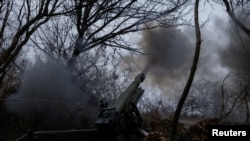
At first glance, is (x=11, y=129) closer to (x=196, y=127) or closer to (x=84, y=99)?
(x=84, y=99)

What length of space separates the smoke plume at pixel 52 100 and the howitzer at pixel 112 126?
4.43 metres

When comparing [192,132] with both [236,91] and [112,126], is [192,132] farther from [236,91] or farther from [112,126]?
[236,91]

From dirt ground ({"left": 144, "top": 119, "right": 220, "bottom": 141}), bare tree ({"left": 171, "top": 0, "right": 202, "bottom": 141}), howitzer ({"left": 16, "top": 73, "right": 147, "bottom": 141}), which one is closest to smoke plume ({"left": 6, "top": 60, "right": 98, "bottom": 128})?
howitzer ({"left": 16, "top": 73, "right": 147, "bottom": 141})

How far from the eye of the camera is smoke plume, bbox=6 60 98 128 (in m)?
16.0

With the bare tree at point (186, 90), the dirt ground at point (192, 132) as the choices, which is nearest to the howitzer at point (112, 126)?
the dirt ground at point (192, 132)

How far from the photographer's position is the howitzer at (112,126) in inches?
420

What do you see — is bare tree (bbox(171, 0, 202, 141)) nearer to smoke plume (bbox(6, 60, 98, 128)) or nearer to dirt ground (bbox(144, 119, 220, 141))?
dirt ground (bbox(144, 119, 220, 141))

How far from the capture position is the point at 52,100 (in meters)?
16.2

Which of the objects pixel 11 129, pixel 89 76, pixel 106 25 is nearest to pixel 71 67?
pixel 89 76

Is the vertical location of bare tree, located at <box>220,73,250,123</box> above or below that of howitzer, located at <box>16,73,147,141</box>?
above

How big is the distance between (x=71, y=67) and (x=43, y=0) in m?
4.68

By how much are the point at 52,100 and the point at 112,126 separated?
5727 millimetres

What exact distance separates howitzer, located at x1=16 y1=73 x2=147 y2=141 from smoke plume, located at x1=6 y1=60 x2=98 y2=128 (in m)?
4.43

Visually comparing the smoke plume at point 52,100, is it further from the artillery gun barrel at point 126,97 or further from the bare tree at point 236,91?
the bare tree at point 236,91
